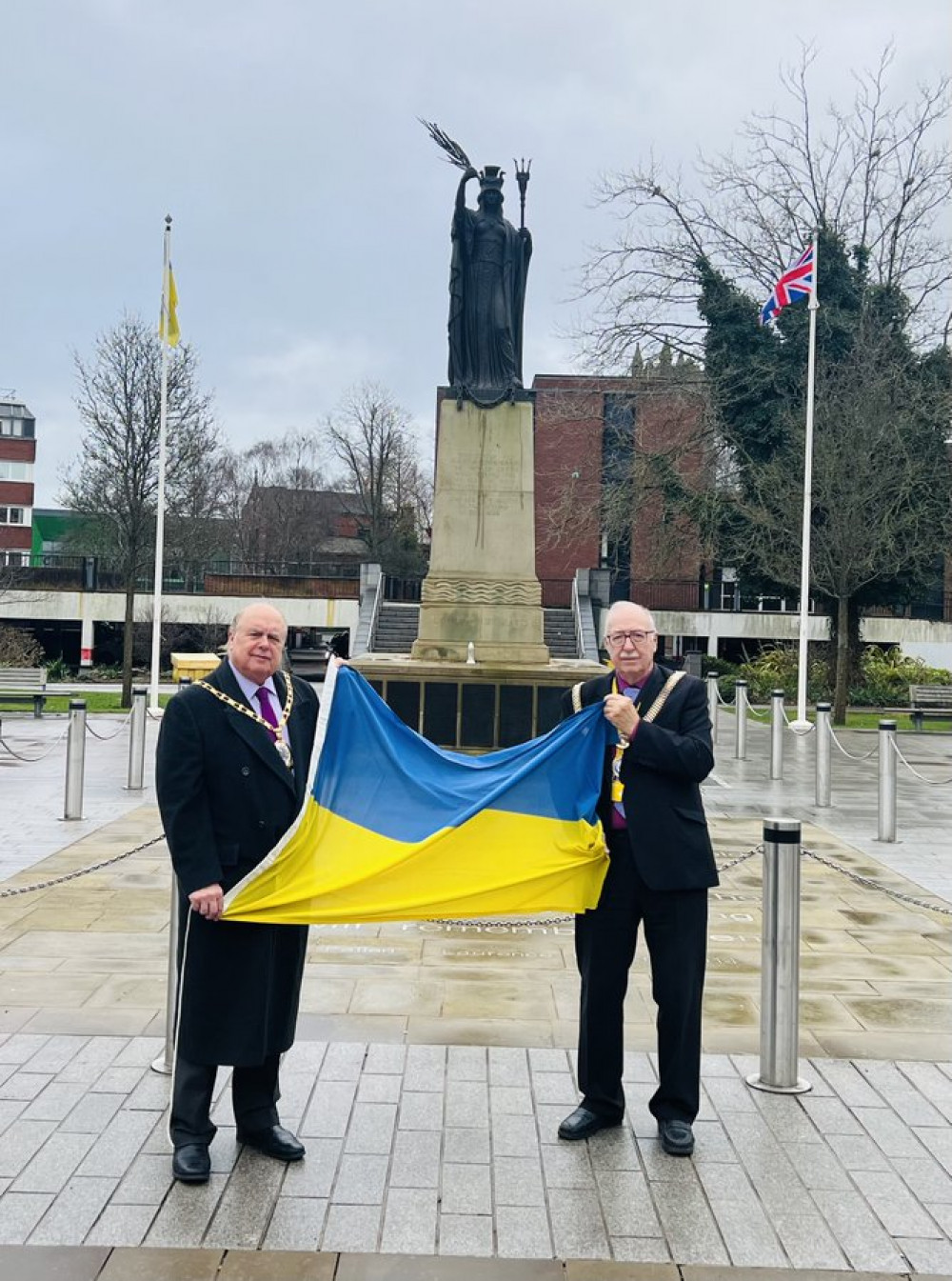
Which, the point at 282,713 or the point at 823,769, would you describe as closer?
the point at 282,713

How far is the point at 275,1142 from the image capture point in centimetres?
422

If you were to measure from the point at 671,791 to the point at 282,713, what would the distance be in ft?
4.95

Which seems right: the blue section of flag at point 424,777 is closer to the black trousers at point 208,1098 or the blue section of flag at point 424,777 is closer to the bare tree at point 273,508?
the black trousers at point 208,1098

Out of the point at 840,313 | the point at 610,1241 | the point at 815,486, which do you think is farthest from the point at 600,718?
the point at 840,313

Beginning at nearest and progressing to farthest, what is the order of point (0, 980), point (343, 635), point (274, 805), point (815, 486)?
point (274, 805), point (0, 980), point (815, 486), point (343, 635)

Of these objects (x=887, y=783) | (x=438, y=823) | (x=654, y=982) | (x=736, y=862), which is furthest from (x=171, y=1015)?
(x=887, y=783)

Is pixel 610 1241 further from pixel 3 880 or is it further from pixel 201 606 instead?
pixel 201 606

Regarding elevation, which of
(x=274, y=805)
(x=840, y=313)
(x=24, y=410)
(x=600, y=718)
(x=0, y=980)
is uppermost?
(x=24, y=410)

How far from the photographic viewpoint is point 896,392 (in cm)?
2820

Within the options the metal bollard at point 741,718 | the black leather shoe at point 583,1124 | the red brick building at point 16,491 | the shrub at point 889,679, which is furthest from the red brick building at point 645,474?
the red brick building at point 16,491

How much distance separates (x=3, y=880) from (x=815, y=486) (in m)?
22.3

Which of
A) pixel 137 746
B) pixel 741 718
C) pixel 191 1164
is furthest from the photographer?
pixel 741 718

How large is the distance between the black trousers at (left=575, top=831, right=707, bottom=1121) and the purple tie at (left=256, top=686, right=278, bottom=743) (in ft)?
4.57

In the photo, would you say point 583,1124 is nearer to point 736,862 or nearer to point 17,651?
point 736,862
